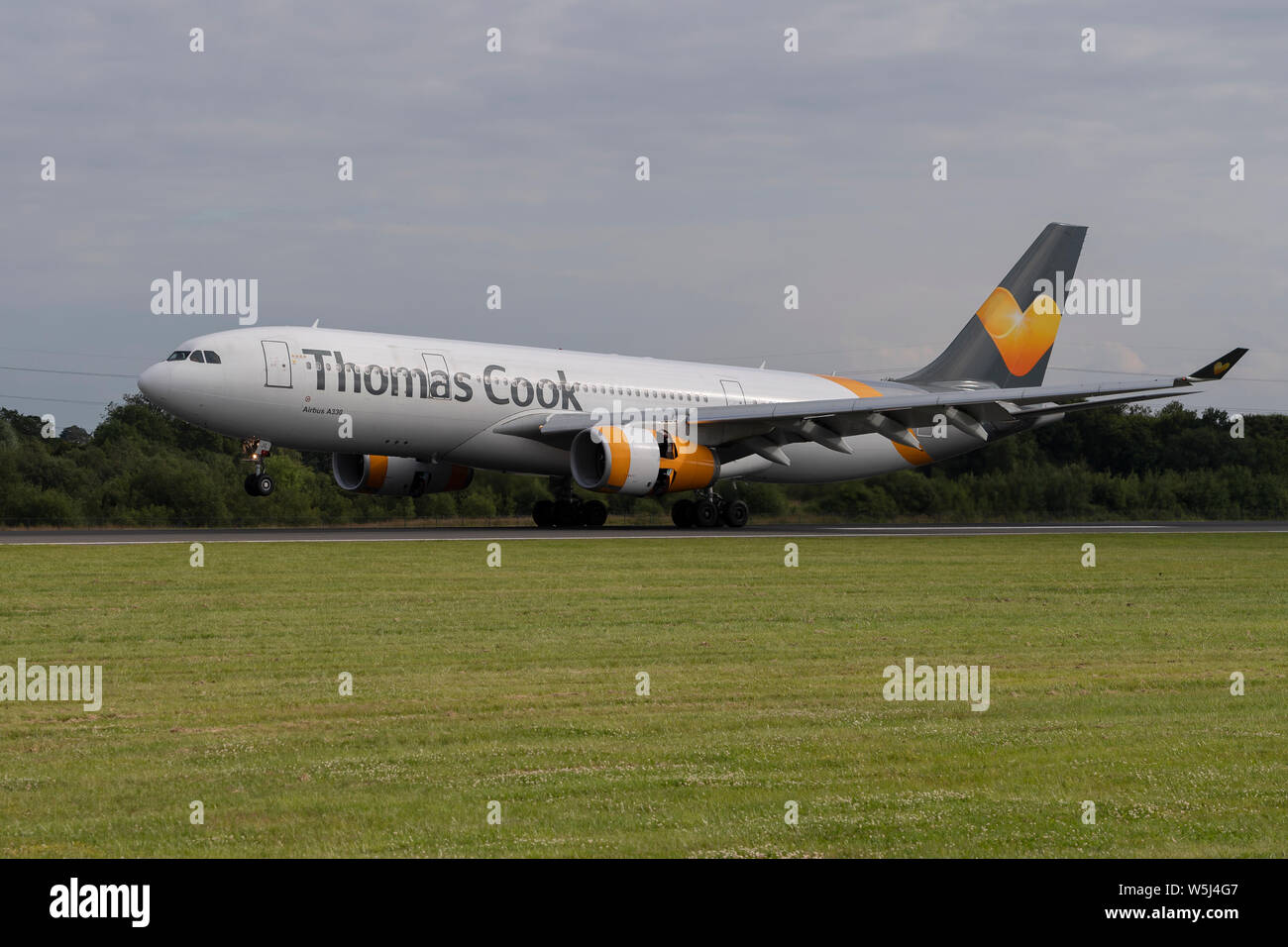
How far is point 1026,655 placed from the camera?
1334cm

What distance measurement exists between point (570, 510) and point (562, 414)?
4.07 meters

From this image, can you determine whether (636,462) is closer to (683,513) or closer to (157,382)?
(683,513)

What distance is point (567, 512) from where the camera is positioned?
130 feet

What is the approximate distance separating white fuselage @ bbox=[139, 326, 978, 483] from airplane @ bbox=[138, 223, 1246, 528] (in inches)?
1.5

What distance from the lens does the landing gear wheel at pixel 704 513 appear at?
38.0 m

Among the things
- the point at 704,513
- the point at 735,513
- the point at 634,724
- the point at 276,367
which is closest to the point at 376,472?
the point at 276,367

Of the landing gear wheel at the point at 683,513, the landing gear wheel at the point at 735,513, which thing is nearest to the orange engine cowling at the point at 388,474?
the landing gear wheel at the point at 683,513

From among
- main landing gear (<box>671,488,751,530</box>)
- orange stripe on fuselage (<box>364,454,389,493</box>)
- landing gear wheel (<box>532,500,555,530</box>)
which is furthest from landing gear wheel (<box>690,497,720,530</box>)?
orange stripe on fuselage (<box>364,454,389,493</box>)

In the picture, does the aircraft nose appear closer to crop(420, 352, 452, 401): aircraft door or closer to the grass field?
crop(420, 352, 452, 401): aircraft door

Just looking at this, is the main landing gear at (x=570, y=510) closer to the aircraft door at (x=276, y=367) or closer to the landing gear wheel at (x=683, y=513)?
the landing gear wheel at (x=683, y=513)

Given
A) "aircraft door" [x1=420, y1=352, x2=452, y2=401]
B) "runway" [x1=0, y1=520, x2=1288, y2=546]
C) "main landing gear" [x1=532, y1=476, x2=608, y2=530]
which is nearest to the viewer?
"runway" [x1=0, y1=520, x2=1288, y2=546]

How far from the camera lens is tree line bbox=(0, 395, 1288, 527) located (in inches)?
1754
